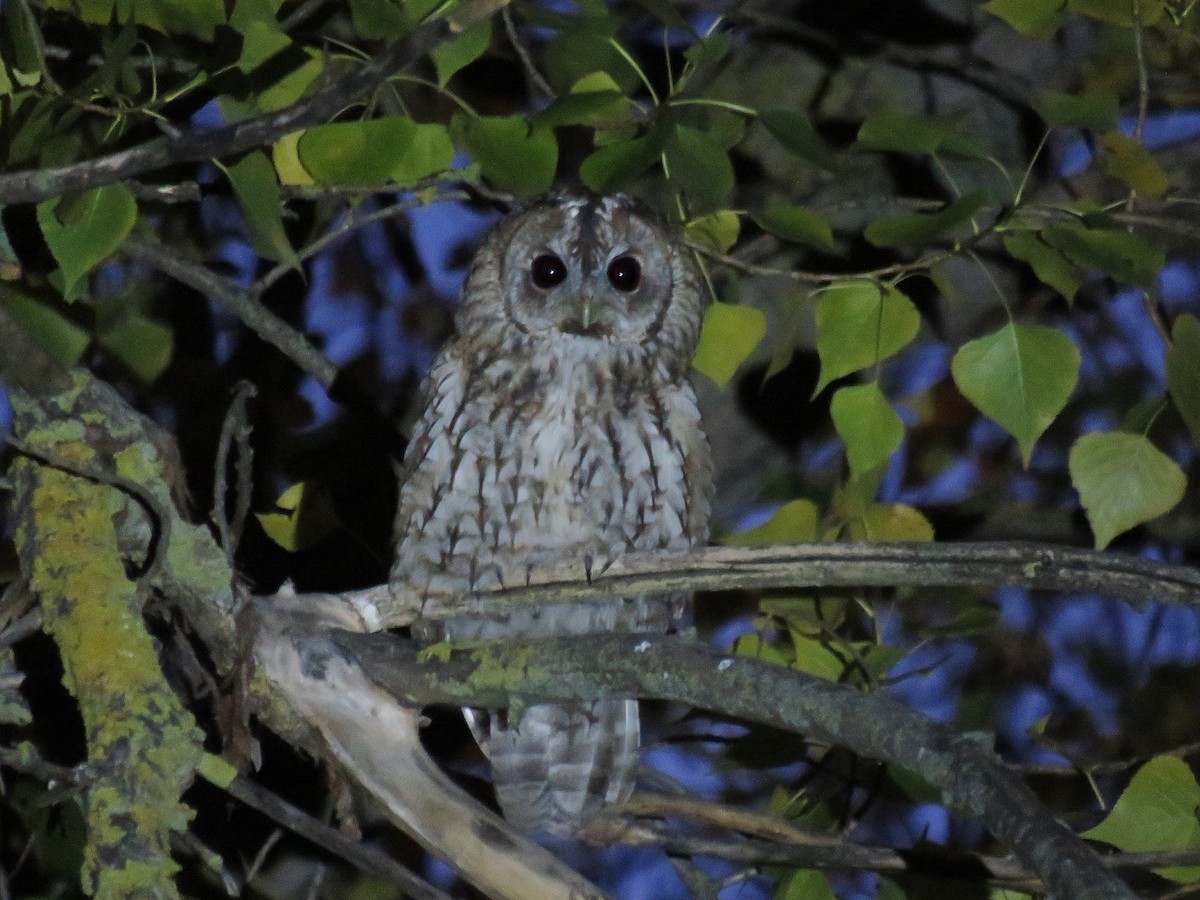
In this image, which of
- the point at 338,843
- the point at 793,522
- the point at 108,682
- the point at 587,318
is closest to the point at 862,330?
the point at 793,522

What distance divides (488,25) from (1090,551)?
0.98 metres

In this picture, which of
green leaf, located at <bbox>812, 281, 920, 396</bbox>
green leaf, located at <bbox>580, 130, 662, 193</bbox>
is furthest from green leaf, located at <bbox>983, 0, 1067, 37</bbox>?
green leaf, located at <bbox>580, 130, 662, 193</bbox>

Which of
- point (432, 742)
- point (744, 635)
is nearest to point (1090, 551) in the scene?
point (744, 635)

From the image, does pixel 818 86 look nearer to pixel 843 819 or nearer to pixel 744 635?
pixel 744 635

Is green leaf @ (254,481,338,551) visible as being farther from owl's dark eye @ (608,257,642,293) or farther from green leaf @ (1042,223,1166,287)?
green leaf @ (1042,223,1166,287)

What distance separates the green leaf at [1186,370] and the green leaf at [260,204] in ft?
3.81

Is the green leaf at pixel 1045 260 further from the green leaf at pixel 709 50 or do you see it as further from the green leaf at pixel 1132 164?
the green leaf at pixel 709 50

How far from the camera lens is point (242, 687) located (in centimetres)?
180

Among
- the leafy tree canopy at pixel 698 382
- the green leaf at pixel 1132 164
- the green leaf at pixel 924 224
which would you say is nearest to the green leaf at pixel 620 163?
the leafy tree canopy at pixel 698 382

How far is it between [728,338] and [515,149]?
0.50 meters

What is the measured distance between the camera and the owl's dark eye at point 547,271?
8.90ft

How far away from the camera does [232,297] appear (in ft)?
8.14

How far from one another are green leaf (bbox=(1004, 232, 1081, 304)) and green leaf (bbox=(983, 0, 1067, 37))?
28 cm

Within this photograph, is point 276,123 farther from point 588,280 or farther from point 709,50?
point 588,280
